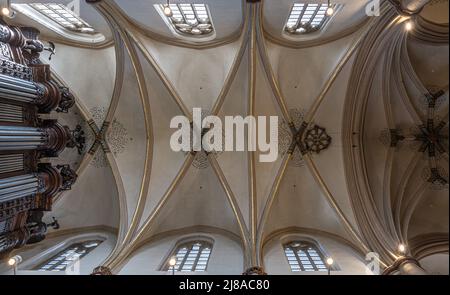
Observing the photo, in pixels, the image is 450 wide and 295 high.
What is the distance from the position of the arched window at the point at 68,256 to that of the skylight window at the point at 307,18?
39.2 feet

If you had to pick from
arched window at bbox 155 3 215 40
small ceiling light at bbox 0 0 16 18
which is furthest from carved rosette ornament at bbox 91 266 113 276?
arched window at bbox 155 3 215 40

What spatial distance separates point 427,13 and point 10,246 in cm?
1260

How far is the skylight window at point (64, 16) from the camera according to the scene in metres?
10.6

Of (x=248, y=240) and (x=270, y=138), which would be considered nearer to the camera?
(x=248, y=240)

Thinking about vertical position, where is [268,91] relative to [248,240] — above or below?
above

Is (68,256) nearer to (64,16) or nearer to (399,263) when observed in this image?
(64,16)

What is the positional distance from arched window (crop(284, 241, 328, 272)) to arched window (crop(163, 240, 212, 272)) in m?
3.10

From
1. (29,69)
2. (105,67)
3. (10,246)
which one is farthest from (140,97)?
(10,246)

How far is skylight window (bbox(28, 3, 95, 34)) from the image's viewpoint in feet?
34.7

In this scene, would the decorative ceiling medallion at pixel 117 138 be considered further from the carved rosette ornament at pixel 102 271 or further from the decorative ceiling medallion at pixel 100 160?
the carved rosette ornament at pixel 102 271

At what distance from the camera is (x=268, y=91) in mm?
13023

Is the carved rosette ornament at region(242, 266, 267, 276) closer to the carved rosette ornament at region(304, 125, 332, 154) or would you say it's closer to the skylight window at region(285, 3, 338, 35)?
the carved rosette ornament at region(304, 125, 332, 154)

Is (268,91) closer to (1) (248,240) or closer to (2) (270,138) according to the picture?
(2) (270,138)
